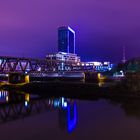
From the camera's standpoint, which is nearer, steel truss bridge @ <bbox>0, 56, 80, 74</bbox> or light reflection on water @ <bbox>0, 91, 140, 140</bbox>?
light reflection on water @ <bbox>0, 91, 140, 140</bbox>

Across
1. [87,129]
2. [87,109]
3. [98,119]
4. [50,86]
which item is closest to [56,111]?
[87,109]

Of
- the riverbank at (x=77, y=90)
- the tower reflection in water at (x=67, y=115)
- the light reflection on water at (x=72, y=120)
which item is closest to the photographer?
the light reflection on water at (x=72, y=120)

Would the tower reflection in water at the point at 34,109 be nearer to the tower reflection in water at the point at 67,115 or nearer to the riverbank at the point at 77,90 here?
→ the tower reflection in water at the point at 67,115

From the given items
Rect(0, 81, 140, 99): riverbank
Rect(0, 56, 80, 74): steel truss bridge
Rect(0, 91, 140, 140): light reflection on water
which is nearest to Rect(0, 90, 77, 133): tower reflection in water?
Rect(0, 91, 140, 140): light reflection on water

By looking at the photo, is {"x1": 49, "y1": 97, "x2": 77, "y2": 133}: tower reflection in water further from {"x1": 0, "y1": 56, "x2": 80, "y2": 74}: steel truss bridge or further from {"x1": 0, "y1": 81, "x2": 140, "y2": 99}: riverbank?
{"x1": 0, "y1": 56, "x2": 80, "y2": 74}: steel truss bridge

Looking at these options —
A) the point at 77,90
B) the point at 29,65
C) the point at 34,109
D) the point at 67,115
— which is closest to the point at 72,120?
the point at 67,115

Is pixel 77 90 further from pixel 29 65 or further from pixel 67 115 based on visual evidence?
pixel 29 65

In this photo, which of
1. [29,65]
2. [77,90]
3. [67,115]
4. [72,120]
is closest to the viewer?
[72,120]

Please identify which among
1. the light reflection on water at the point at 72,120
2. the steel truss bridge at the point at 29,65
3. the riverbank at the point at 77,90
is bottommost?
the light reflection on water at the point at 72,120

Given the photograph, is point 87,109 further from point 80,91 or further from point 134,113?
point 80,91

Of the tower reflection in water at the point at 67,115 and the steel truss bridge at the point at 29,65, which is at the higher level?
the steel truss bridge at the point at 29,65

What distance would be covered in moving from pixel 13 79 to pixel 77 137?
61.8 metres

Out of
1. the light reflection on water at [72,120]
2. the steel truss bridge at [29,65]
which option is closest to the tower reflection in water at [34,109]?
the light reflection on water at [72,120]

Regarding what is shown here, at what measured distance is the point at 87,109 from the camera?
48.2 metres
